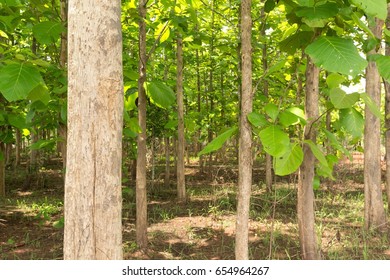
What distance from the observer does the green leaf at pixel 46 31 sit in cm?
295

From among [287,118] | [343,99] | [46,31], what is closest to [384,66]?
[343,99]

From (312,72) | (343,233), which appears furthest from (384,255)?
(312,72)

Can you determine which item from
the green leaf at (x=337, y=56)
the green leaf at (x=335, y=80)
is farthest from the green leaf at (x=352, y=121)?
the green leaf at (x=337, y=56)

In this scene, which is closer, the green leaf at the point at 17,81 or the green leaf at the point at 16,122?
the green leaf at the point at 17,81

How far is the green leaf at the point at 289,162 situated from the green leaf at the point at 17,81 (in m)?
1.38

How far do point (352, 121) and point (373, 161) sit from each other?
3434 mm

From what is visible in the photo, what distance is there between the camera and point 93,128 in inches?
74.1

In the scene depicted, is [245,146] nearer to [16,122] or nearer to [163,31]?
[163,31]

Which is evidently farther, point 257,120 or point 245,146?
point 245,146

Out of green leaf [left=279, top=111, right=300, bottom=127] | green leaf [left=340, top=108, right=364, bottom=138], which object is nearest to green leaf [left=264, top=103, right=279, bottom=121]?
green leaf [left=279, top=111, right=300, bottom=127]

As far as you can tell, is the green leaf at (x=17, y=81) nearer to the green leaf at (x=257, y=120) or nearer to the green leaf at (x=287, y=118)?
the green leaf at (x=257, y=120)

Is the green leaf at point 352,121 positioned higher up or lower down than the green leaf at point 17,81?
lower down

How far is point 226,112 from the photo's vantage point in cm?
962

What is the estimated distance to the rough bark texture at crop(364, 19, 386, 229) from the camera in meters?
5.38
